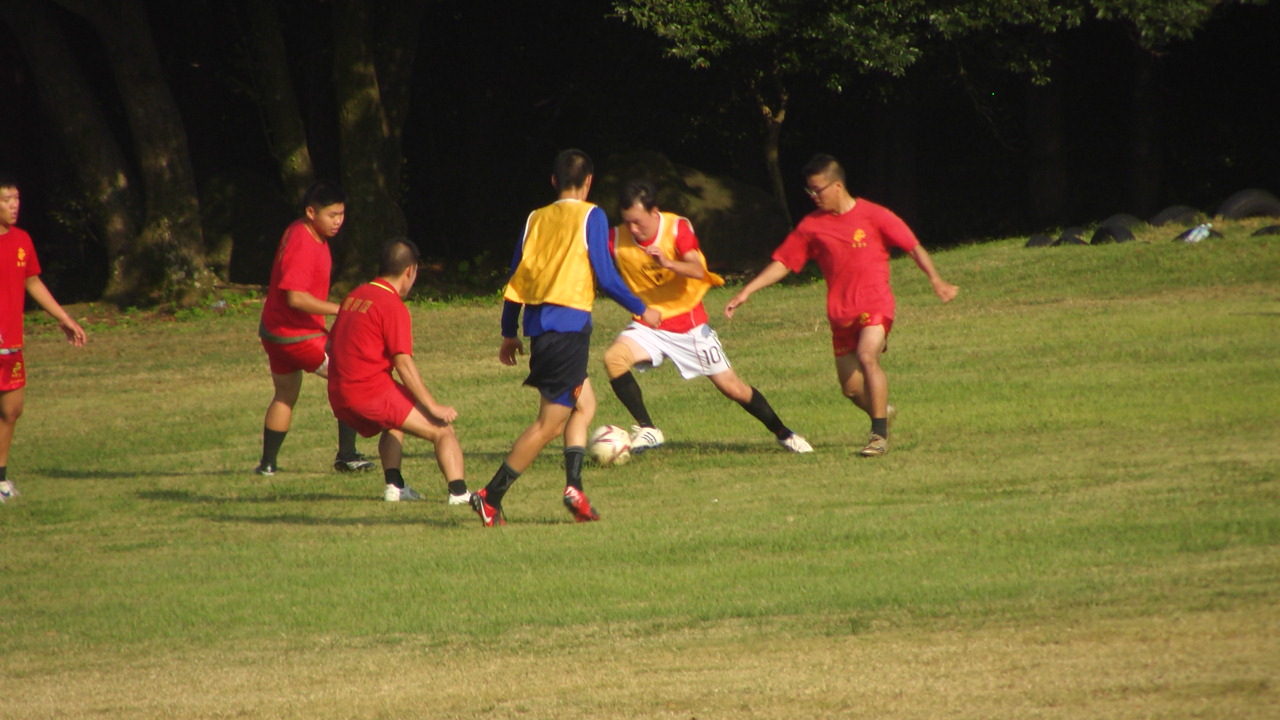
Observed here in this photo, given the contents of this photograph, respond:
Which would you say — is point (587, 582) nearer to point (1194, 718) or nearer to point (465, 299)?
point (1194, 718)

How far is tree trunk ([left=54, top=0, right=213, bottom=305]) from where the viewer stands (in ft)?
70.0

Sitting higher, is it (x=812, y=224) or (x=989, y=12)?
(x=989, y=12)

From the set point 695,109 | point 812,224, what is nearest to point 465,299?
point 695,109

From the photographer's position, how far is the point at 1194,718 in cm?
405

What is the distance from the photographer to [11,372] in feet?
29.5

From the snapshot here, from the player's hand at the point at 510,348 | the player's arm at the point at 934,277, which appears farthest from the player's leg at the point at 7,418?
the player's arm at the point at 934,277

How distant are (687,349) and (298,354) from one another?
8.54 ft

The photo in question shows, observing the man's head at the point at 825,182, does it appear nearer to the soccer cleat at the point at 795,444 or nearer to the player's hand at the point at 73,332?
the soccer cleat at the point at 795,444

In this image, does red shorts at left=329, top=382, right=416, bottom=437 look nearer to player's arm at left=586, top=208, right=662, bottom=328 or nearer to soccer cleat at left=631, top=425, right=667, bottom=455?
player's arm at left=586, top=208, right=662, bottom=328

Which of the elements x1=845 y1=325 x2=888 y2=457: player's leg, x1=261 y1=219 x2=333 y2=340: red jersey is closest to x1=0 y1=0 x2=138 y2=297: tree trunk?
x1=261 y1=219 x2=333 y2=340: red jersey

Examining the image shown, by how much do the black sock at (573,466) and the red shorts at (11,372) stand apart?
3.83 metres

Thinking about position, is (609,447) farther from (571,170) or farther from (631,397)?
(571,170)

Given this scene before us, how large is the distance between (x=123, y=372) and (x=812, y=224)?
9.98 meters

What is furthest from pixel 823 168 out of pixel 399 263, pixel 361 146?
pixel 361 146
